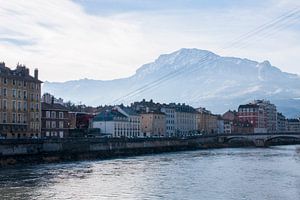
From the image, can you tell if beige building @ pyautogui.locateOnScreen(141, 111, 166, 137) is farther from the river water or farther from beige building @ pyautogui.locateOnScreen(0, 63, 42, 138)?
the river water

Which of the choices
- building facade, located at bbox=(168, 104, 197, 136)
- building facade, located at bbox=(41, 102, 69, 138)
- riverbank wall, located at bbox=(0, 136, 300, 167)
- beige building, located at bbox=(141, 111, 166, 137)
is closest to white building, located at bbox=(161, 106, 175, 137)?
building facade, located at bbox=(168, 104, 197, 136)

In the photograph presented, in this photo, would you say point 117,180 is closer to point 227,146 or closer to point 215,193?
point 215,193

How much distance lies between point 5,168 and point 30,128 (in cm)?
3613

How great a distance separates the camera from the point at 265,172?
2328 inches

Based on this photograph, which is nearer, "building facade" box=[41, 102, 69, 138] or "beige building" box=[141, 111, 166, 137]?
"building facade" box=[41, 102, 69, 138]

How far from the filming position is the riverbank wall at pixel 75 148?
7045 cm

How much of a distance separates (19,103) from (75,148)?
15.4m

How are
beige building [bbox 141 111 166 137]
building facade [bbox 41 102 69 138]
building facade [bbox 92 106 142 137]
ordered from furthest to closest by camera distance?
beige building [bbox 141 111 166 137] → building facade [bbox 92 106 142 137] → building facade [bbox 41 102 69 138]

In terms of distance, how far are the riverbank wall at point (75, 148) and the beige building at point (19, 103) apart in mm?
11859

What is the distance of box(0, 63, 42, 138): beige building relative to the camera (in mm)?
90500

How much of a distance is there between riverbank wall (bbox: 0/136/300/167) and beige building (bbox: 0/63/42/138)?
11859 mm

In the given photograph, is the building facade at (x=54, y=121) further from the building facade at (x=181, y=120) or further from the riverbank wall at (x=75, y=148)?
the building facade at (x=181, y=120)

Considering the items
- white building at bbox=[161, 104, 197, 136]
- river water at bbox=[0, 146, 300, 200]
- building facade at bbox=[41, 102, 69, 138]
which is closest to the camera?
river water at bbox=[0, 146, 300, 200]

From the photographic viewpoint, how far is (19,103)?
3725 inches
